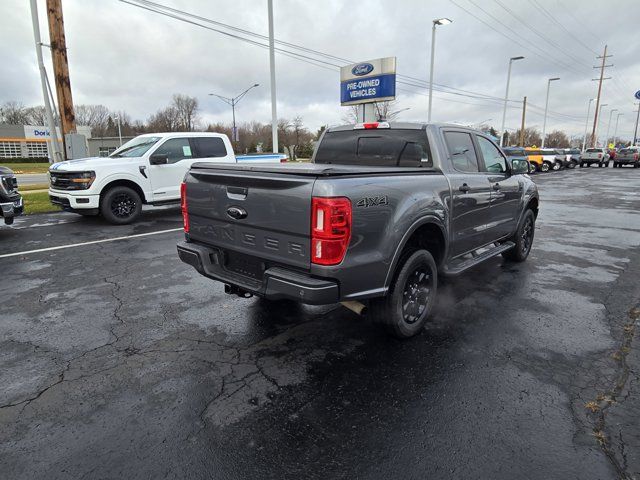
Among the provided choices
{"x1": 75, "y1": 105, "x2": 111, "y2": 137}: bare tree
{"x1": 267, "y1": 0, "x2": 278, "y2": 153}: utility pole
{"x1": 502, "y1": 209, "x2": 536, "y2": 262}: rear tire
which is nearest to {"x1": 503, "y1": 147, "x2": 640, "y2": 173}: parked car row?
{"x1": 267, "y1": 0, "x2": 278, "y2": 153}: utility pole

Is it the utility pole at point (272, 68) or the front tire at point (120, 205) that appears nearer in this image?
the front tire at point (120, 205)

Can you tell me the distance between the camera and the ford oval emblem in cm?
343

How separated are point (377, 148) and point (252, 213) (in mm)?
1963

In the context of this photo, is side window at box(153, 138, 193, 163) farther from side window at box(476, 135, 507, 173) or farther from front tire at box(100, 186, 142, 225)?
side window at box(476, 135, 507, 173)

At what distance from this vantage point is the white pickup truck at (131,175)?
8930 mm

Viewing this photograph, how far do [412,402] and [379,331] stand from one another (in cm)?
115

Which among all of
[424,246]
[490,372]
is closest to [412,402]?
[490,372]

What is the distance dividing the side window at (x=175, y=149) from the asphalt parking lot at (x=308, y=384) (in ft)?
16.7

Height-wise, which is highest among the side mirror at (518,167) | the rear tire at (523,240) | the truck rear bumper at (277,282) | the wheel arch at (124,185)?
the side mirror at (518,167)

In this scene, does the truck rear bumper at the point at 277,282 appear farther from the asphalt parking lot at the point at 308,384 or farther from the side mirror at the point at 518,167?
the side mirror at the point at 518,167

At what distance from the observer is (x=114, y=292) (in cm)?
509

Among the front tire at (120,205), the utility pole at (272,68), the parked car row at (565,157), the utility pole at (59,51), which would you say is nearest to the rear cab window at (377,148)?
the front tire at (120,205)

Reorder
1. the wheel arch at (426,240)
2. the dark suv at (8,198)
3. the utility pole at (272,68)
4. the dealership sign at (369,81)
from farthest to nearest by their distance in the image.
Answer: the dealership sign at (369,81) < the utility pole at (272,68) < the dark suv at (8,198) < the wheel arch at (426,240)

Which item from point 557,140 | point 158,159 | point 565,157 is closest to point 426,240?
point 158,159
